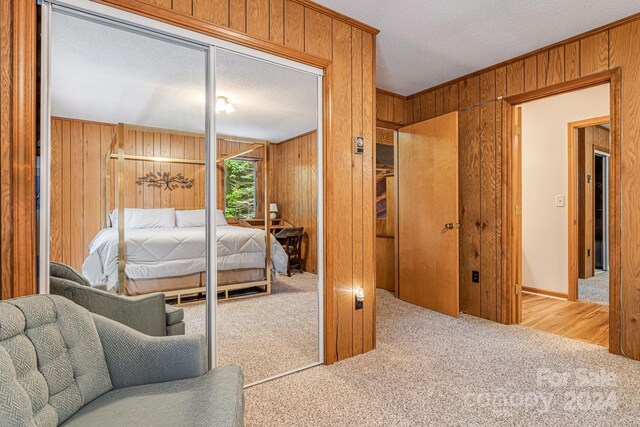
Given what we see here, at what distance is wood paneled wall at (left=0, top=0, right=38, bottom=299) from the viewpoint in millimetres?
1406

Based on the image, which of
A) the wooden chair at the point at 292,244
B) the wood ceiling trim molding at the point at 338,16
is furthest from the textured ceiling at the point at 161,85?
the wooden chair at the point at 292,244

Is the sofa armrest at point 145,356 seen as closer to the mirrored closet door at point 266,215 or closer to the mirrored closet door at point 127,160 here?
the mirrored closet door at point 127,160

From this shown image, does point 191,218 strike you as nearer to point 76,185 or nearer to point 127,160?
point 127,160

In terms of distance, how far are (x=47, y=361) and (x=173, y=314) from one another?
0.82 metres

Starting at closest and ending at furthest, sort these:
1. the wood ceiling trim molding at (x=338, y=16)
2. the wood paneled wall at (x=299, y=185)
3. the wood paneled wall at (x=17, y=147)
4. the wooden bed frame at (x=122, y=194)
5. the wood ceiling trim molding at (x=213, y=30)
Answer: the wood paneled wall at (x=17, y=147) → the wood ceiling trim molding at (x=213, y=30) → the wooden bed frame at (x=122, y=194) → the wood ceiling trim molding at (x=338, y=16) → the wood paneled wall at (x=299, y=185)

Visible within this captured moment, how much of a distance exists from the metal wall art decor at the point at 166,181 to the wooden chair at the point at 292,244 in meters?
0.71

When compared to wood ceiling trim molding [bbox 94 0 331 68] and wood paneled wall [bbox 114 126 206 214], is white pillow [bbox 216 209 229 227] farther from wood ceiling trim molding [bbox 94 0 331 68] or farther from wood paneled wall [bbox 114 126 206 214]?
wood ceiling trim molding [bbox 94 0 331 68]

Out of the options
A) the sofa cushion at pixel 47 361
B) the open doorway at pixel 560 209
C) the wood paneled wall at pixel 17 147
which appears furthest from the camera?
the open doorway at pixel 560 209

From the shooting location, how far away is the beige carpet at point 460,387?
5.67 feet

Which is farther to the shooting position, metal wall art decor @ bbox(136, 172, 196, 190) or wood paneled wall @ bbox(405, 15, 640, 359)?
wood paneled wall @ bbox(405, 15, 640, 359)

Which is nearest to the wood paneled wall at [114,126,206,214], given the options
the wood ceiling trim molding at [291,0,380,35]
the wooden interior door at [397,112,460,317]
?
the wood ceiling trim molding at [291,0,380,35]

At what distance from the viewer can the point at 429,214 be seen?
3.59 m

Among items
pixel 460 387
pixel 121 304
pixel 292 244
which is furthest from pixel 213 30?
pixel 460 387

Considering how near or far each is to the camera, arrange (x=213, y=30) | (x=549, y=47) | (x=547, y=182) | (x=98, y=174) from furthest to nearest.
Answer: (x=547, y=182), (x=549, y=47), (x=213, y=30), (x=98, y=174)
